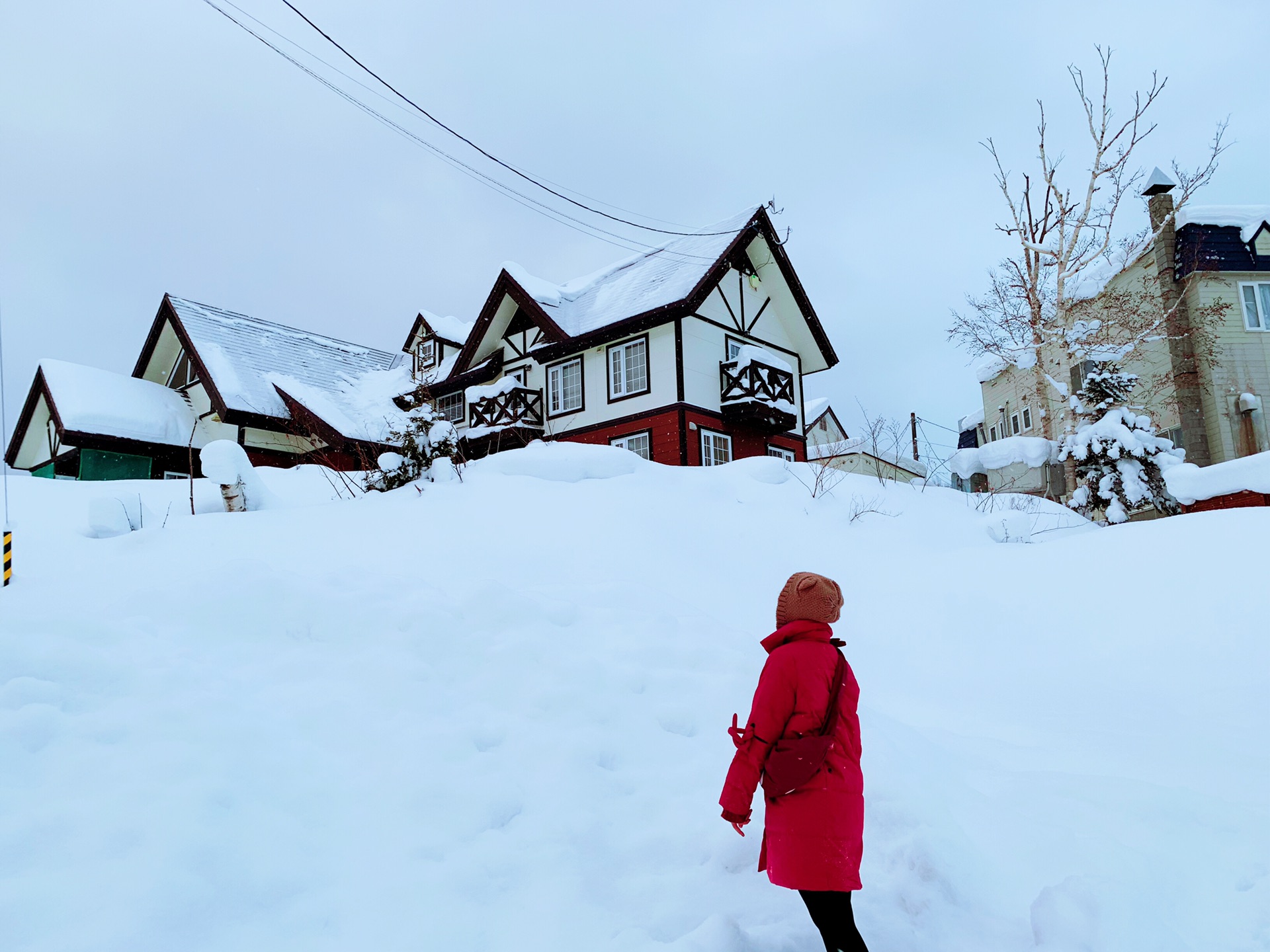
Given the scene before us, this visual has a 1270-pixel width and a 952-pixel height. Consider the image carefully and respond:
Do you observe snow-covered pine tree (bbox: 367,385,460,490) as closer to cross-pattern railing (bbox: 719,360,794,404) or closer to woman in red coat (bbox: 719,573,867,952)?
woman in red coat (bbox: 719,573,867,952)

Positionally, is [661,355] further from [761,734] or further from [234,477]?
[761,734]

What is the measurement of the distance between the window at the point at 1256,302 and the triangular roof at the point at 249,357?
25.6m

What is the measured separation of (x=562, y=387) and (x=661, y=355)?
3385 millimetres

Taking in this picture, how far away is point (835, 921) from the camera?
2742mm

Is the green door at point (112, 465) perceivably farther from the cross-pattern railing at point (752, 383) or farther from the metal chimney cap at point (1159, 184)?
the metal chimney cap at point (1159, 184)

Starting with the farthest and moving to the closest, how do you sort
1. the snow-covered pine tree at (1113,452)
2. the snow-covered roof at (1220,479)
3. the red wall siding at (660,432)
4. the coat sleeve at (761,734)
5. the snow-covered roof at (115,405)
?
the snow-covered roof at (115,405), the red wall siding at (660,432), the snow-covered pine tree at (1113,452), the snow-covered roof at (1220,479), the coat sleeve at (761,734)

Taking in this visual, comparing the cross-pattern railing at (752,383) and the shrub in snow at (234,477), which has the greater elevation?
the cross-pattern railing at (752,383)

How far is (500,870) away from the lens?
3.36 meters

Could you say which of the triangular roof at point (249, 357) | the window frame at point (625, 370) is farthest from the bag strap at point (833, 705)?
the triangular roof at point (249, 357)

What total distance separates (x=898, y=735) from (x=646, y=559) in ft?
12.4

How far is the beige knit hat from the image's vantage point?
2965mm

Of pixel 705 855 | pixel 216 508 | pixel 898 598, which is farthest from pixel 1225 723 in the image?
pixel 216 508

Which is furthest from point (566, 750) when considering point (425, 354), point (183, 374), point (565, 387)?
point (425, 354)

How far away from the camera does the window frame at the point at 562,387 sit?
20.8 m
